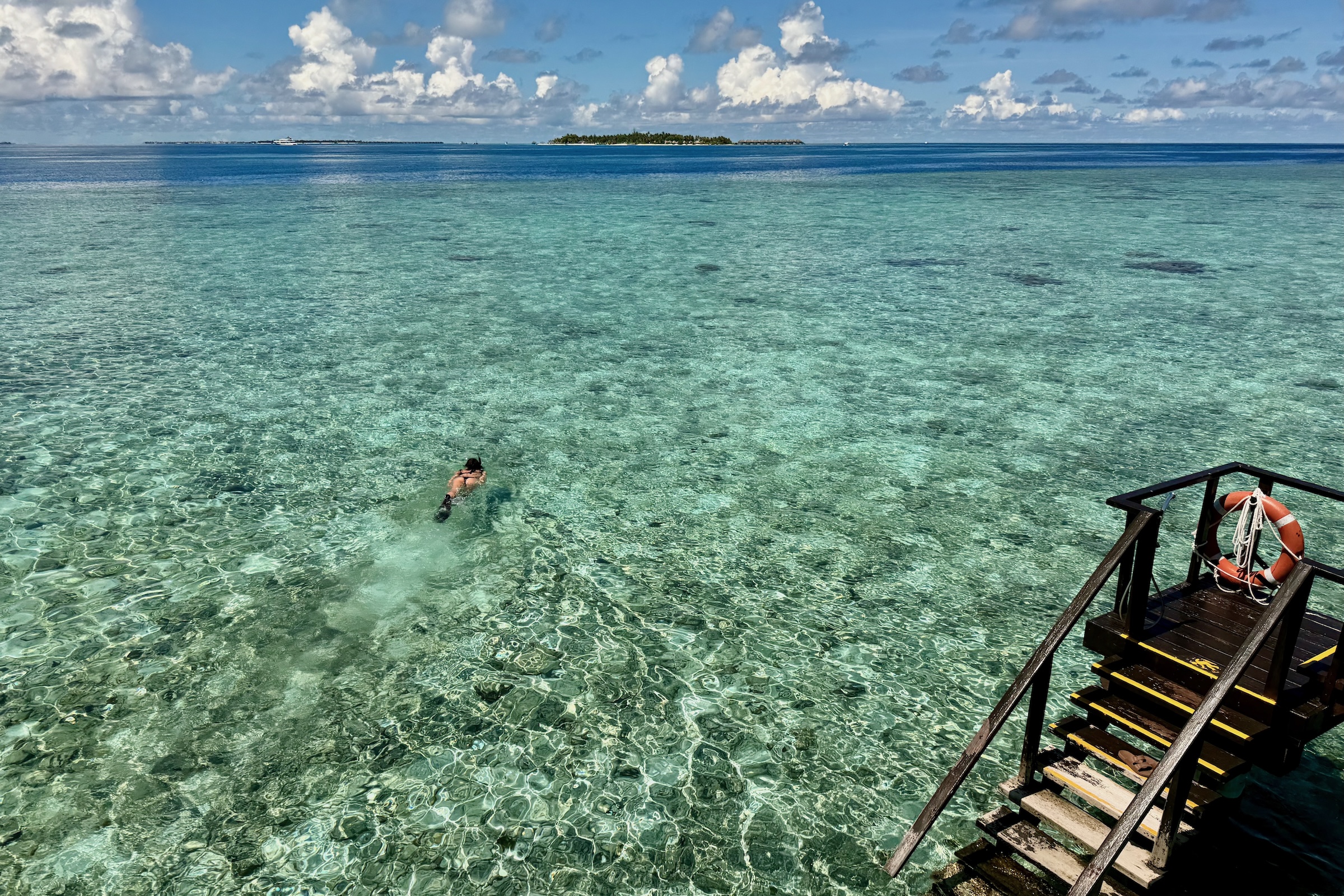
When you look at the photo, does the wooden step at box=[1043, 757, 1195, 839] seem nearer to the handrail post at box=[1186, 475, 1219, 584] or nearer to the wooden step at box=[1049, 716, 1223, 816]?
the wooden step at box=[1049, 716, 1223, 816]

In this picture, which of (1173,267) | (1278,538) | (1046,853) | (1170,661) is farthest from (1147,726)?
(1173,267)

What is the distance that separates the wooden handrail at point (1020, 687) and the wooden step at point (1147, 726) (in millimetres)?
782

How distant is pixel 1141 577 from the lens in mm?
5473

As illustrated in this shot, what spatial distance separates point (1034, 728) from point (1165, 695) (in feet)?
2.83

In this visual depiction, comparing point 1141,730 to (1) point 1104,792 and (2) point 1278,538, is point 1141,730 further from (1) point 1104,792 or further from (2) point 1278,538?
(2) point 1278,538

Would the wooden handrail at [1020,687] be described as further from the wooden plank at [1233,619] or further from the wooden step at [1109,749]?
Result: the wooden plank at [1233,619]

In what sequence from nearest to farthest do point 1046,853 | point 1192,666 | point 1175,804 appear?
1. point 1175,804
2. point 1046,853
3. point 1192,666

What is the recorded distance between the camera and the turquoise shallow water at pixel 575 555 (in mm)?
6578

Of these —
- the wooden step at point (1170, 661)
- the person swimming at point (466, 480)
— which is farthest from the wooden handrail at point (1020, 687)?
the person swimming at point (466, 480)

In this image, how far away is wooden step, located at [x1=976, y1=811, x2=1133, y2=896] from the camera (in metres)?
5.09

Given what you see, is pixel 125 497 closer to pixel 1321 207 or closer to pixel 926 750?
pixel 926 750

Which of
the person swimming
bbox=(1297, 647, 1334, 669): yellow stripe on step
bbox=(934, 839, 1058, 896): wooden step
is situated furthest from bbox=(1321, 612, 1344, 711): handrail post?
the person swimming

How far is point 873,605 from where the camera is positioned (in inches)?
378

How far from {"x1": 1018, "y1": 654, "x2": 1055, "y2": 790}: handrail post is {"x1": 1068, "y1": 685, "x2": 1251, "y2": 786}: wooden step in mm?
360
